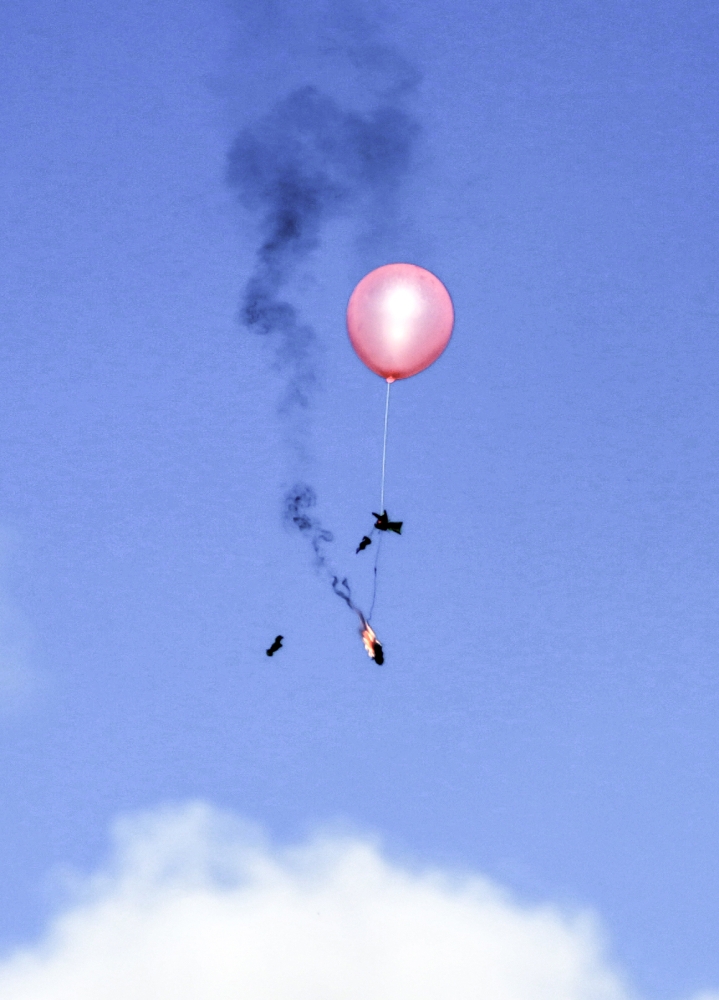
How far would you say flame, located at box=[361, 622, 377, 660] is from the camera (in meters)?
15.6

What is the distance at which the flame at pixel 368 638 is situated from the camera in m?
15.6

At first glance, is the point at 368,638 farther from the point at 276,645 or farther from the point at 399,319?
the point at 399,319

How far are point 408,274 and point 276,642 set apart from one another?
4.79 meters

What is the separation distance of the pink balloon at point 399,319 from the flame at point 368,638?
3.13m

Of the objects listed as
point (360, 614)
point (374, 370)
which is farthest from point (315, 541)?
point (374, 370)

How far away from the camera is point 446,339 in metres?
15.7

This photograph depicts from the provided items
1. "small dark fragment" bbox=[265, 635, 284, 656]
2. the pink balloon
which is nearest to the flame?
"small dark fragment" bbox=[265, 635, 284, 656]

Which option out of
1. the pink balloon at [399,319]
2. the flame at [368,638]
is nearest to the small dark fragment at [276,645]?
the flame at [368,638]

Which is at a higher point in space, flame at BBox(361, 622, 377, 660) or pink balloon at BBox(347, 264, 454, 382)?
pink balloon at BBox(347, 264, 454, 382)

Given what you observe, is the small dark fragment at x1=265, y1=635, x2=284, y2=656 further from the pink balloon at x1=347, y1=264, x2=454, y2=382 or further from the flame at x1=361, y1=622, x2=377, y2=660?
the pink balloon at x1=347, y1=264, x2=454, y2=382

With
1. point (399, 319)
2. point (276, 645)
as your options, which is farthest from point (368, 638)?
point (399, 319)

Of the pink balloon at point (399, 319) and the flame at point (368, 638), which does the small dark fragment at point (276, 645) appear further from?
the pink balloon at point (399, 319)

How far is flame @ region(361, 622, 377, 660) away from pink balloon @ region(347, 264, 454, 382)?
313cm

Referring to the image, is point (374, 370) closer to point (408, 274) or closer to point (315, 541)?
point (408, 274)
